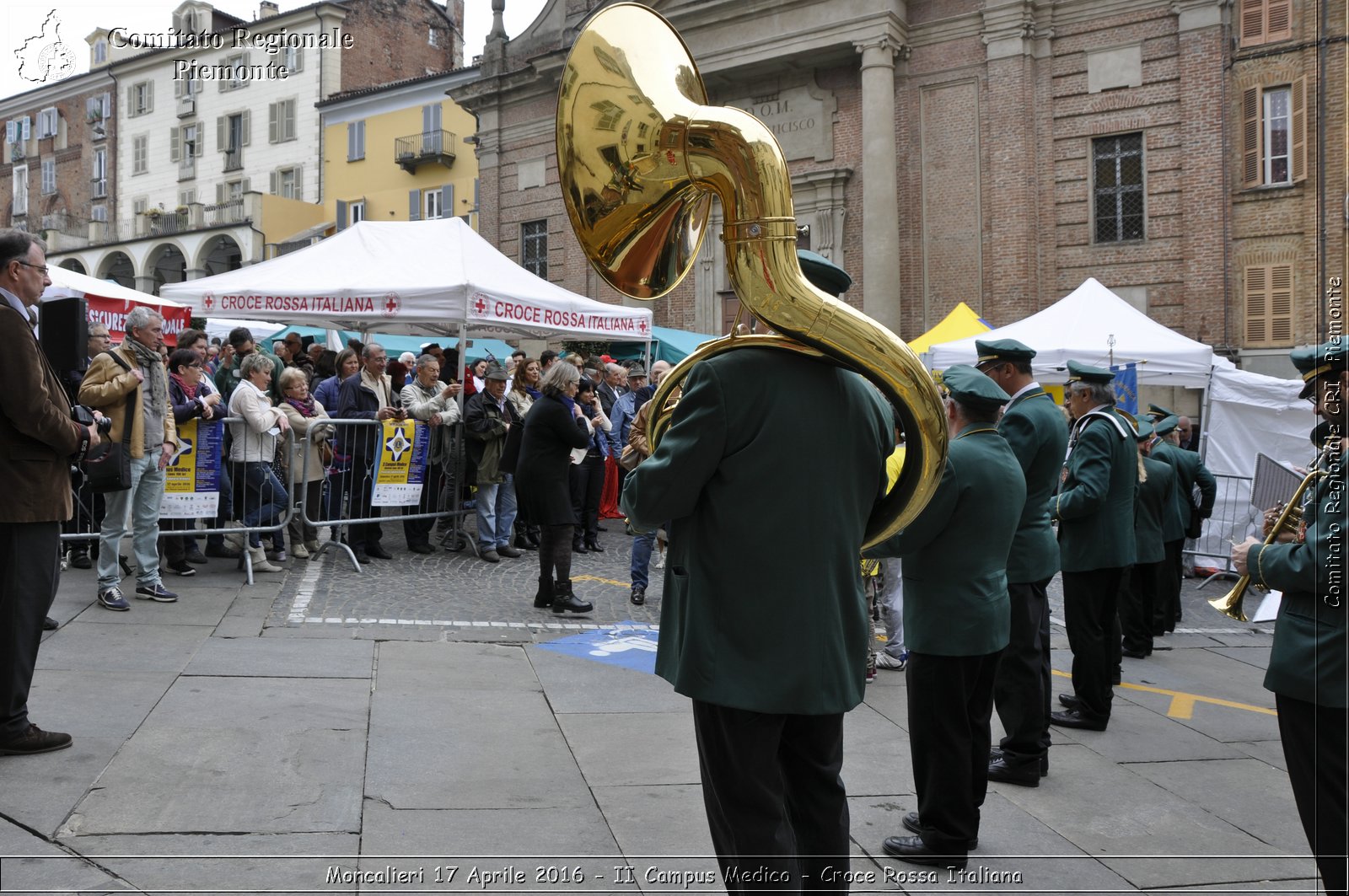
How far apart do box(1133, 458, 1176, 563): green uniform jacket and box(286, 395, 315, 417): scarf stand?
22.2ft

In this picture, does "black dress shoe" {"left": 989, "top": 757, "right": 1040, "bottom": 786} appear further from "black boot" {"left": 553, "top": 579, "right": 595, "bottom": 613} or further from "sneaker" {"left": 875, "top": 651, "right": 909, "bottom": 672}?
"black boot" {"left": 553, "top": 579, "right": 595, "bottom": 613}

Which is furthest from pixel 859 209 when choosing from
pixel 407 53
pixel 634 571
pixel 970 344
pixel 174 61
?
pixel 174 61

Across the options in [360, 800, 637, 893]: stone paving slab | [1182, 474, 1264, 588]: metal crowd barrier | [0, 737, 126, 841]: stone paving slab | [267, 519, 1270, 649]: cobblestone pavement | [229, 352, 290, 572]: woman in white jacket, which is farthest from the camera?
[1182, 474, 1264, 588]: metal crowd barrier

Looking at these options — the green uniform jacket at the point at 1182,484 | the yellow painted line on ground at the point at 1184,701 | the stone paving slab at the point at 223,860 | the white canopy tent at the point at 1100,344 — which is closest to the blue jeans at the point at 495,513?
the yellow painted line on ground at the point at 1184,701

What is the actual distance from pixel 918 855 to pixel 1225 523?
10432 mm

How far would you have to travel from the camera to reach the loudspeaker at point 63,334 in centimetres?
448

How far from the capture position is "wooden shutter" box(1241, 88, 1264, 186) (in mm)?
18734

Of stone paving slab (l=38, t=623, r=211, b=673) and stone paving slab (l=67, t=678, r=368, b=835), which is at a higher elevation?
stone paving slab (l=38, t=623, r=211, b=673)

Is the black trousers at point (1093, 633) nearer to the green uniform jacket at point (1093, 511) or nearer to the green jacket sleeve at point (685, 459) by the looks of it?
the green uniform jacket at point (1093, 511)

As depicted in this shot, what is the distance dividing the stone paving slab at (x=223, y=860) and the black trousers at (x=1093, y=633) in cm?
383

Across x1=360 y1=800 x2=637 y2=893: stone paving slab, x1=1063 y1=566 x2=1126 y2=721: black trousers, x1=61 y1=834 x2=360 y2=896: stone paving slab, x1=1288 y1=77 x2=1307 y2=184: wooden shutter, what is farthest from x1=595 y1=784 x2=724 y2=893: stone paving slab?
x1=1288 y1=77 x2=1307 y2=184: wooden shutter

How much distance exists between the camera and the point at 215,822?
3568mm

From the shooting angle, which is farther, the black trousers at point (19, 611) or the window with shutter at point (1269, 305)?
the window with shutter at point (1269, 305)

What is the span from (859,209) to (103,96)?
129 feet
